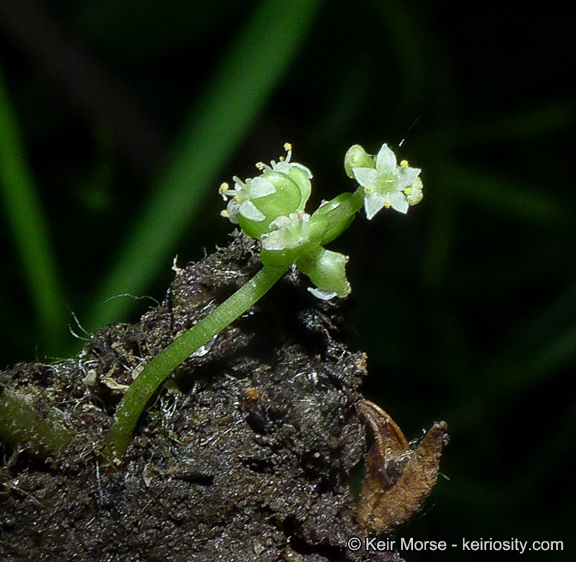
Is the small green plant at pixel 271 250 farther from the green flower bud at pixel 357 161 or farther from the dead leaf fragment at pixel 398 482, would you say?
the dead leaf fragment at pixel 398 482

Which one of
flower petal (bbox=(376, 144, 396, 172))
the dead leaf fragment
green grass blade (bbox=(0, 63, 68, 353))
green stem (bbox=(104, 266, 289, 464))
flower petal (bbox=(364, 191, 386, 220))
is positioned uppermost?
green grass blade (bbox=(0, 63, 68, 353))

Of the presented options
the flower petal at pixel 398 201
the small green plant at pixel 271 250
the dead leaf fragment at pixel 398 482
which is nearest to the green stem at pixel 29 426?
the small green plant at pixel 271 250

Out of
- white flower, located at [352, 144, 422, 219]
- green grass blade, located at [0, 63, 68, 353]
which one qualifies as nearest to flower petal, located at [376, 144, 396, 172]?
white flower, located at [352, 144, 422, 219]

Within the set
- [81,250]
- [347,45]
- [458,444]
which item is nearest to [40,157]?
[81,250]

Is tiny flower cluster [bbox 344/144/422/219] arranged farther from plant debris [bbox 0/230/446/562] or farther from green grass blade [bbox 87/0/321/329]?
green grass blade [bbox 87/0/321/329]

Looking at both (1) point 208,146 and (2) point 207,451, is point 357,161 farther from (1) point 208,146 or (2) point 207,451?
(1) point 208,146

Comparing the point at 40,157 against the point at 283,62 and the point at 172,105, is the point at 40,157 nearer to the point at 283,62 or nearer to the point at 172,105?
the point at 172,105

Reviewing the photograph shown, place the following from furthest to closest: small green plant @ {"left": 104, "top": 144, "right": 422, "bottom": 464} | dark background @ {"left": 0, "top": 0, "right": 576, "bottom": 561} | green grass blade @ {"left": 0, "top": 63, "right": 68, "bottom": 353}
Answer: dark background @ {"left": 0, "top": 0, "right": 576, "bottom": 561}
green grass blade @ {"left": 0, "top": 63, "right": 68, "bottom": 353}
small green plant @ {"left": 104, "top": 144, "right": 422, "bottom": 464}
